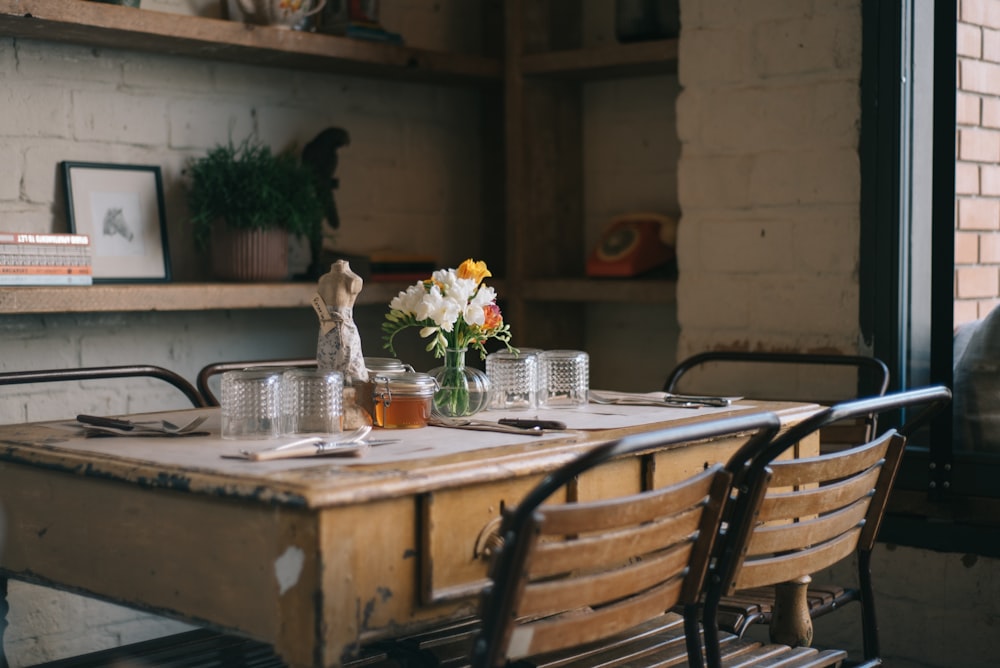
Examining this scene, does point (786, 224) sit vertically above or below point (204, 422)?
above

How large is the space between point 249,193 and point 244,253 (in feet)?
0.49

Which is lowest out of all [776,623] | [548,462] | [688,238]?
[776,623]

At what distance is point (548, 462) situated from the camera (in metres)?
1.65

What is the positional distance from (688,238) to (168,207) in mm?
1327

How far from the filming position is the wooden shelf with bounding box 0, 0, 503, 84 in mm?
2701

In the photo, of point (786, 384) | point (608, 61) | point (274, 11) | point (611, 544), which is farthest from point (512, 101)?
point (611, 544)

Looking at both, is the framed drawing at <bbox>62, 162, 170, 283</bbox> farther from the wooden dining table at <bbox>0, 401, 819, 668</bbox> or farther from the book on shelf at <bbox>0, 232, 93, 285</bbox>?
the wooden dining table at <bbox>0, 401, 819, 668</bbox>

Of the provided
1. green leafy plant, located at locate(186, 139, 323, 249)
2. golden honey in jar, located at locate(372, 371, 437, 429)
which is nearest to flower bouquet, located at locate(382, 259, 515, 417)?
golden honey in jar, located at locate(372, 371, 437, 429)

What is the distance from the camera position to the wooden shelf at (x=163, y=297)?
2625mm

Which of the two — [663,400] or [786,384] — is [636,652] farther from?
[786,384]

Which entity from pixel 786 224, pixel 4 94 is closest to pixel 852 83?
pixel 786 224

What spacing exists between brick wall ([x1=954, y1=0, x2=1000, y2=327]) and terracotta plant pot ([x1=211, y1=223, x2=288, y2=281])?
1.63 metres

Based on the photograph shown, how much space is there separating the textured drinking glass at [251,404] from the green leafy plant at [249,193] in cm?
136

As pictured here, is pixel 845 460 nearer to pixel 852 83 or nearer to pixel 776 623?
pixel 776 623
